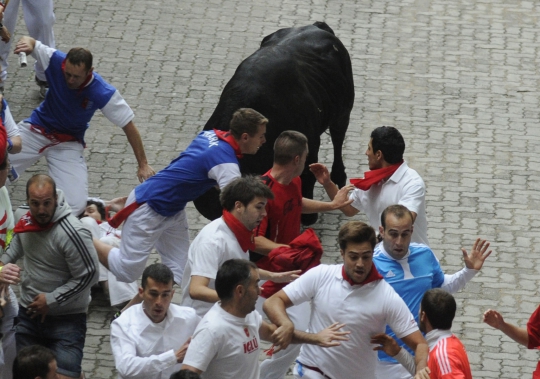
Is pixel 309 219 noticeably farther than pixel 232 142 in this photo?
Yes

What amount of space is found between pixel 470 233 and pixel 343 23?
17.2ft

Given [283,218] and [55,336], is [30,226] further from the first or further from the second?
[283,218]

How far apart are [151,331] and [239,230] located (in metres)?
0.91

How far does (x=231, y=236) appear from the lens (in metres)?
7.05

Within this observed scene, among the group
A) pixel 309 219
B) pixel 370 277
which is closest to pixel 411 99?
pixel 309 219

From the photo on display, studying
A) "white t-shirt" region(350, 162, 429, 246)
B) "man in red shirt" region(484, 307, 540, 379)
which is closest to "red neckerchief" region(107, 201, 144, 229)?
"white t-shirt" region(350, 162, 429, 246)

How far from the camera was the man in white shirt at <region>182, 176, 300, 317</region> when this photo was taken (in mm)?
6926

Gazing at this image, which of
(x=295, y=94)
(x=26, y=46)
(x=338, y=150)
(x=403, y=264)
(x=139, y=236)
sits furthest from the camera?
(x=338, y=150)

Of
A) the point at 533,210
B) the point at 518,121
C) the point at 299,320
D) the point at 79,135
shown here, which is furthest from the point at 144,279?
the point at 518,121

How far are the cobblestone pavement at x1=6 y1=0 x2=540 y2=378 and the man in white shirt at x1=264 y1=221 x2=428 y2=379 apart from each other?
2.06m

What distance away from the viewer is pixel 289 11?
14859 millimetres

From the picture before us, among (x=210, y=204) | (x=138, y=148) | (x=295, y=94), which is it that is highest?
(x=295, y=94)

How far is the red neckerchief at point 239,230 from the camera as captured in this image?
7.03 metres

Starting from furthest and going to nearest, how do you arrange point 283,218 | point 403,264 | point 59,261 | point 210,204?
point 210,204
point 283,218
point 59,261
point 403,264
